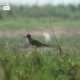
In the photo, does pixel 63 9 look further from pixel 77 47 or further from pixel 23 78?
pixel 23 78

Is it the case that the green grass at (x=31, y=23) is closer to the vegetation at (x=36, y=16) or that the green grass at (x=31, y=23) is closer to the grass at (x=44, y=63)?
the vegetation at (x=36, y=16)

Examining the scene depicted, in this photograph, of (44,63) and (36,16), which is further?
(36,16)

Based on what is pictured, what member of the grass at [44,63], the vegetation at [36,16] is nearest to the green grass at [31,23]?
the vegetation at [36,16]

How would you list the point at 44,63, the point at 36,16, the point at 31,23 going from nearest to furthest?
the point at 44,63
the point at 31,23
the point at 36,16

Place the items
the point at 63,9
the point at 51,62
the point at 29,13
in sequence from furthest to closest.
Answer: the point at 63,9 < the point at 29,13 < the point at 51,62

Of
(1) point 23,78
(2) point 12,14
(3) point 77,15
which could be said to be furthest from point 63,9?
(1) point 23,78

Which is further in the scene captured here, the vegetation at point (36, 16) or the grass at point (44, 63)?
the vegetation at point (36, 16)

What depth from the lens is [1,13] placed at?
2627 centimetres

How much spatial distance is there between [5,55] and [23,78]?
8.17ft

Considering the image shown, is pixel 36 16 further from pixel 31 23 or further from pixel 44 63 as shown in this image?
pixel 44 63

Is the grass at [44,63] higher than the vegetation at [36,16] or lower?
higher

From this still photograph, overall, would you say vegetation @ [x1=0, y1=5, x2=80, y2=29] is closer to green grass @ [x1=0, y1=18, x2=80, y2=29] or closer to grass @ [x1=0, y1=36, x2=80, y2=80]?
green grass @ [x1=0, y1=18, x2=80, y2=29]

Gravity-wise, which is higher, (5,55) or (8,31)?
(5,55)

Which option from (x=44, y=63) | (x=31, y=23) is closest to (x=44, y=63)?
(x=44, y=63)
